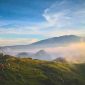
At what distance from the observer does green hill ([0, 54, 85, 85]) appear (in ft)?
405

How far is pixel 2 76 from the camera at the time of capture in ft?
400

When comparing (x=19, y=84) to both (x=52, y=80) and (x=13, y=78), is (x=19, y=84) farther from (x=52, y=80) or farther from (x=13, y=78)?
(x=52, y=80)

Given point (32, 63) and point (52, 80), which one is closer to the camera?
point (52, 80)

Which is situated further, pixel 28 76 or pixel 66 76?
pixel 66 76

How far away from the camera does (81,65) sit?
178m

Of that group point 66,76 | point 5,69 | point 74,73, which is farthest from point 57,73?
point 5,69

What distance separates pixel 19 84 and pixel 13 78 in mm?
6521

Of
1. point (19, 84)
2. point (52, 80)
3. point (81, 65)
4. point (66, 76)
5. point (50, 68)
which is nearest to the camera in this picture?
point (19, 84)

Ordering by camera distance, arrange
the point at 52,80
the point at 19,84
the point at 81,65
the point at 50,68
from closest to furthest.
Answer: the point at 19,84 < the point at 52,80 < the point at 50,68 < the point at 81,65

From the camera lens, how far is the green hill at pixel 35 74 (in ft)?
405

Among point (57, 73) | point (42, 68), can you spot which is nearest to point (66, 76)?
point (57, 73)

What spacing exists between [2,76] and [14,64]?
2619 cm

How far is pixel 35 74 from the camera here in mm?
137000

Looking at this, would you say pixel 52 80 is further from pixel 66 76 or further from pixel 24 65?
pixel 24 65
